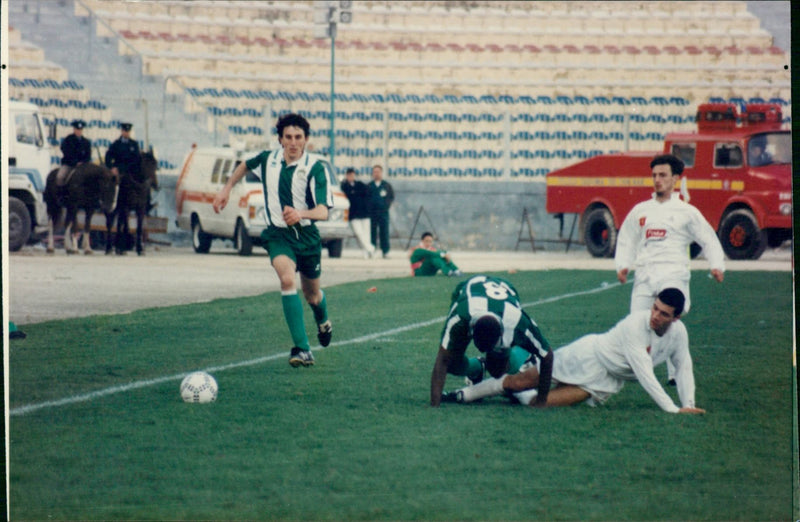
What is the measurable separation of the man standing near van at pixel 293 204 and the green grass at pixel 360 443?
383 millimetres

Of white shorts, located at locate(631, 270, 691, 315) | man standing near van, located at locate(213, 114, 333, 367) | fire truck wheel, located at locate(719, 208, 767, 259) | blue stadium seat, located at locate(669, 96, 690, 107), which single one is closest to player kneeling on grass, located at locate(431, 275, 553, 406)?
man standing near van, located at locate(213, 114, 333, 367)

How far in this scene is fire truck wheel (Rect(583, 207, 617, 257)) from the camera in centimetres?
2128

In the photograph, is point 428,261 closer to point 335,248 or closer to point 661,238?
point 335,248

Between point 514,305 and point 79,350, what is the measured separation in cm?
376

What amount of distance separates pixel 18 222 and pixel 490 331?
12986 mm

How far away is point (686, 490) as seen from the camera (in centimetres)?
506

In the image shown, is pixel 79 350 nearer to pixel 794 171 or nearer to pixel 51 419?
pixel 51 419

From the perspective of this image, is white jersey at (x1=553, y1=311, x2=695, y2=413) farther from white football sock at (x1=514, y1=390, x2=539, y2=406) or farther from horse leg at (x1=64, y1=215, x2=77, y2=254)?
horse leg at (x1=64, y1=215, x2=77, y2=254)

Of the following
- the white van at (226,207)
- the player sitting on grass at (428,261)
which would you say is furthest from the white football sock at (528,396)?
the white van at (226,207)

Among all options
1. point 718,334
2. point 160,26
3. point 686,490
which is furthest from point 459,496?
point 160,26

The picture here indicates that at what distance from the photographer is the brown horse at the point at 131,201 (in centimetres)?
1841

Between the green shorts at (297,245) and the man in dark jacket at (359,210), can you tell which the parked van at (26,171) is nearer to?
the man in dark jacket at (359,210)

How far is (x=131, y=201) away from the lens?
60.6ft

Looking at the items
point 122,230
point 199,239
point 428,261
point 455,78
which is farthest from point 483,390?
point 455,78
